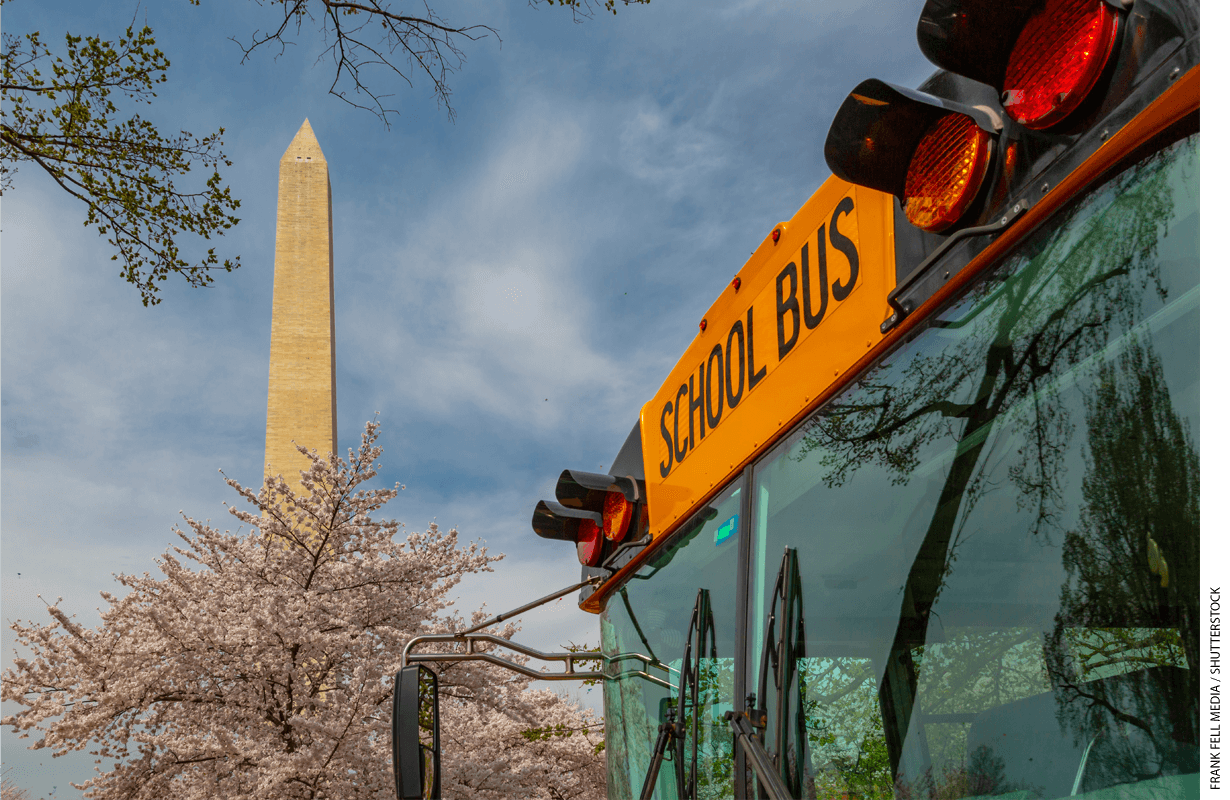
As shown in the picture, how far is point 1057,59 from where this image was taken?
122 centimetres

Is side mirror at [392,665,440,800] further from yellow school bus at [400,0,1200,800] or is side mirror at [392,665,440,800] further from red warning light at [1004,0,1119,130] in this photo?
red warning light at [1004,0,1119,130]

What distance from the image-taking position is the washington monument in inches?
843

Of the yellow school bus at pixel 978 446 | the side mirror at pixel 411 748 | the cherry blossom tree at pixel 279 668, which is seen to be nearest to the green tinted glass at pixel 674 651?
the yellow school bus at pixel 978 446

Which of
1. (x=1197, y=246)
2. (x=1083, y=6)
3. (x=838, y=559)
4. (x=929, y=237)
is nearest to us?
(x=1197, y=246)

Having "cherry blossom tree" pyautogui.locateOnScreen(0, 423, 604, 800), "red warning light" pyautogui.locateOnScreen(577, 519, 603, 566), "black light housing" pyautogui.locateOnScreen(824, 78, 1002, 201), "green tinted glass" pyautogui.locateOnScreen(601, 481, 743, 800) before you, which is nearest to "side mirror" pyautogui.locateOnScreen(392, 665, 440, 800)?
"green tinted glass" pyautogui.locateOnScreen(601, 481, 743, 800)

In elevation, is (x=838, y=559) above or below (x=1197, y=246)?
below

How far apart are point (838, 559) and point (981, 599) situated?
0.40 meters

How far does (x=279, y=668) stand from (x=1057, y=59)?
34.7ft

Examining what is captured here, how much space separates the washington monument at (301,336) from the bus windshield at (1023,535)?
20.9m

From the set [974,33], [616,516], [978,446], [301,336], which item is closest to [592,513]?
[616,516]

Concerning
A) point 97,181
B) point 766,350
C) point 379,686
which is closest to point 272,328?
point 379,686

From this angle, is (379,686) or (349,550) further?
(349,550)

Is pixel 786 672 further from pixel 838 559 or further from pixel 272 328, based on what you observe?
pixel 272 328

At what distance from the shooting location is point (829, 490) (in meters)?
1.79
